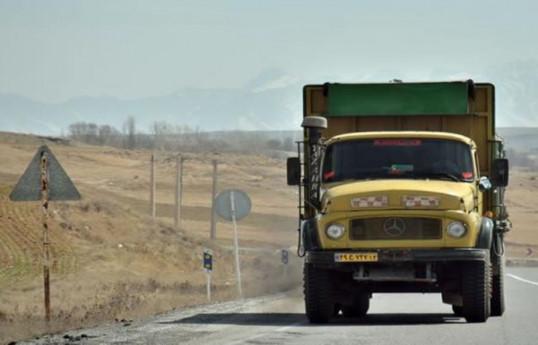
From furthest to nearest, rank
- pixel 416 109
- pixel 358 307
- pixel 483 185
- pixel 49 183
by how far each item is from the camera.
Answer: pixel 49 183 < pixel 416 109 < pixel 358 307 < pixel 483 185

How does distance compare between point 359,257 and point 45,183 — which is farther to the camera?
point 45,183

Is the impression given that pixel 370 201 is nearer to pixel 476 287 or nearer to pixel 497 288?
pixel 476 287

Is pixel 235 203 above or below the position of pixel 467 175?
below

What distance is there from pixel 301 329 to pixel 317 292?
3.09 ft

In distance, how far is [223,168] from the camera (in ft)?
570

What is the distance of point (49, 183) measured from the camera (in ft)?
76.1

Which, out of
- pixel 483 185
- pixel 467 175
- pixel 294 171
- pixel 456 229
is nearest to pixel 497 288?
pixel 483 185

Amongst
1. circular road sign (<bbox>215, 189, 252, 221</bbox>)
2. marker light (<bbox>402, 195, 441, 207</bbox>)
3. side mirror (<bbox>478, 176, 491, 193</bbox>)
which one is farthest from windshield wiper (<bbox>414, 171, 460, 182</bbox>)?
circular road sign (<bbox>215, 189, 252, 221</bbox>)

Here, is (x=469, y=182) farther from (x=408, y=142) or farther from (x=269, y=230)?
(x=269, y=230)

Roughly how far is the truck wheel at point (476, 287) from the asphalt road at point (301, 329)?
8.9 inches

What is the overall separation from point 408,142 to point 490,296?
246 cm

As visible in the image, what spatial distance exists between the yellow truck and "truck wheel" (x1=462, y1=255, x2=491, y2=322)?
0.01m

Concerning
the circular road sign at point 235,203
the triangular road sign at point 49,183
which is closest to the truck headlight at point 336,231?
the triangular road sign at point 49,183

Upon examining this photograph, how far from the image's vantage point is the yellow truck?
1950cm
